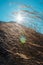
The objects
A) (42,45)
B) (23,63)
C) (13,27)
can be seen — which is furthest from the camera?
(13,27)

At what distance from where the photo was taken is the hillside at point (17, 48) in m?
9.26

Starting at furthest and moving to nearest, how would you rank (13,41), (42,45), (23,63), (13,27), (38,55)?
1. (13,27)
2. (42,45)
3. (13,41)
4. (38,55)
5. (23,63)

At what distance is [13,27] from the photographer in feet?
40.5

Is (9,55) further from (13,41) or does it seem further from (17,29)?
(17,29)

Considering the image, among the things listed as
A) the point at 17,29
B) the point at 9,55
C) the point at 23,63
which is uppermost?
the point at 17,29

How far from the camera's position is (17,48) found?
10.2 metres

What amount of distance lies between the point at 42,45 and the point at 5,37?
280cm

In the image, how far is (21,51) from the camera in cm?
1009

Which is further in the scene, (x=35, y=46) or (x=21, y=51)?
(x=35, y=46)

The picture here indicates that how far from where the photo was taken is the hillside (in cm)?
926

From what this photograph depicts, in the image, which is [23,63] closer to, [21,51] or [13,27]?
[21,51]

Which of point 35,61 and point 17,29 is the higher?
point 17,29

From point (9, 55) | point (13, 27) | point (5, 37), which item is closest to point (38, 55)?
point (9, 55)

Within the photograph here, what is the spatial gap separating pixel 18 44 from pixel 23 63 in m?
1.83
